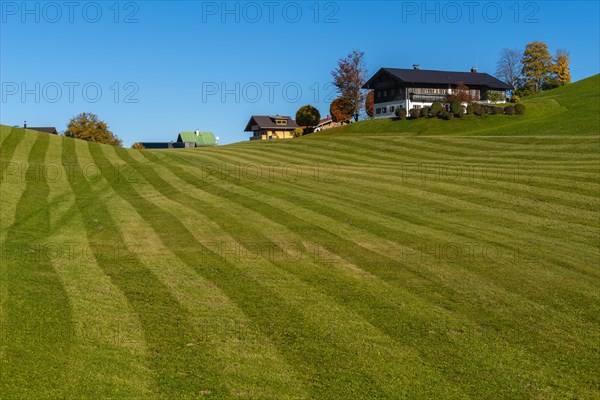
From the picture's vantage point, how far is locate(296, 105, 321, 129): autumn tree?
108250 mm

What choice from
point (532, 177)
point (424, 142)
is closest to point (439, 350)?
point (532, 177)

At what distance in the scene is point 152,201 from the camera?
25125mm

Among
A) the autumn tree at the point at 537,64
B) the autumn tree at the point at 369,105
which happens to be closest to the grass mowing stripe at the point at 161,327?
the autumn tree at the point at 369,105

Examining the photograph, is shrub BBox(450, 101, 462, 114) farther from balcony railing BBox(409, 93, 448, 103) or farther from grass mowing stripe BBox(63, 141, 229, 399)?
grass mowing stripe BBox(63, 141, 229, 399)

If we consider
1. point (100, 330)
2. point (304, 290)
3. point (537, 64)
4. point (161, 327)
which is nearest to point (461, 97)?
point (537, 64)

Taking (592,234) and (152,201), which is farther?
(152,201)

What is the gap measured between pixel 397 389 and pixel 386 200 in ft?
53.2

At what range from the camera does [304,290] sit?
13125 mm

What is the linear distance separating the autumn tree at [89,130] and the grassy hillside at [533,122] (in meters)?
56.7

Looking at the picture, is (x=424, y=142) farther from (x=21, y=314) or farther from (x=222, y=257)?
(x=21, y=314)

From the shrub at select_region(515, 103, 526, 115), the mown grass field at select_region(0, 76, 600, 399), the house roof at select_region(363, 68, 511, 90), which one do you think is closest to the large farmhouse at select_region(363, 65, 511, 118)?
the house roof at select_region(363, 68, 511, 90)

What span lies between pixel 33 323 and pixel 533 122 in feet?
198

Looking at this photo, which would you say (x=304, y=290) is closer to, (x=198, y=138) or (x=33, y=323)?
(x=33, y=323)

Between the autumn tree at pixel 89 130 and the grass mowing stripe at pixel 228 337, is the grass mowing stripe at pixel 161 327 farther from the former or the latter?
the autumn tree at pixel 89 130
